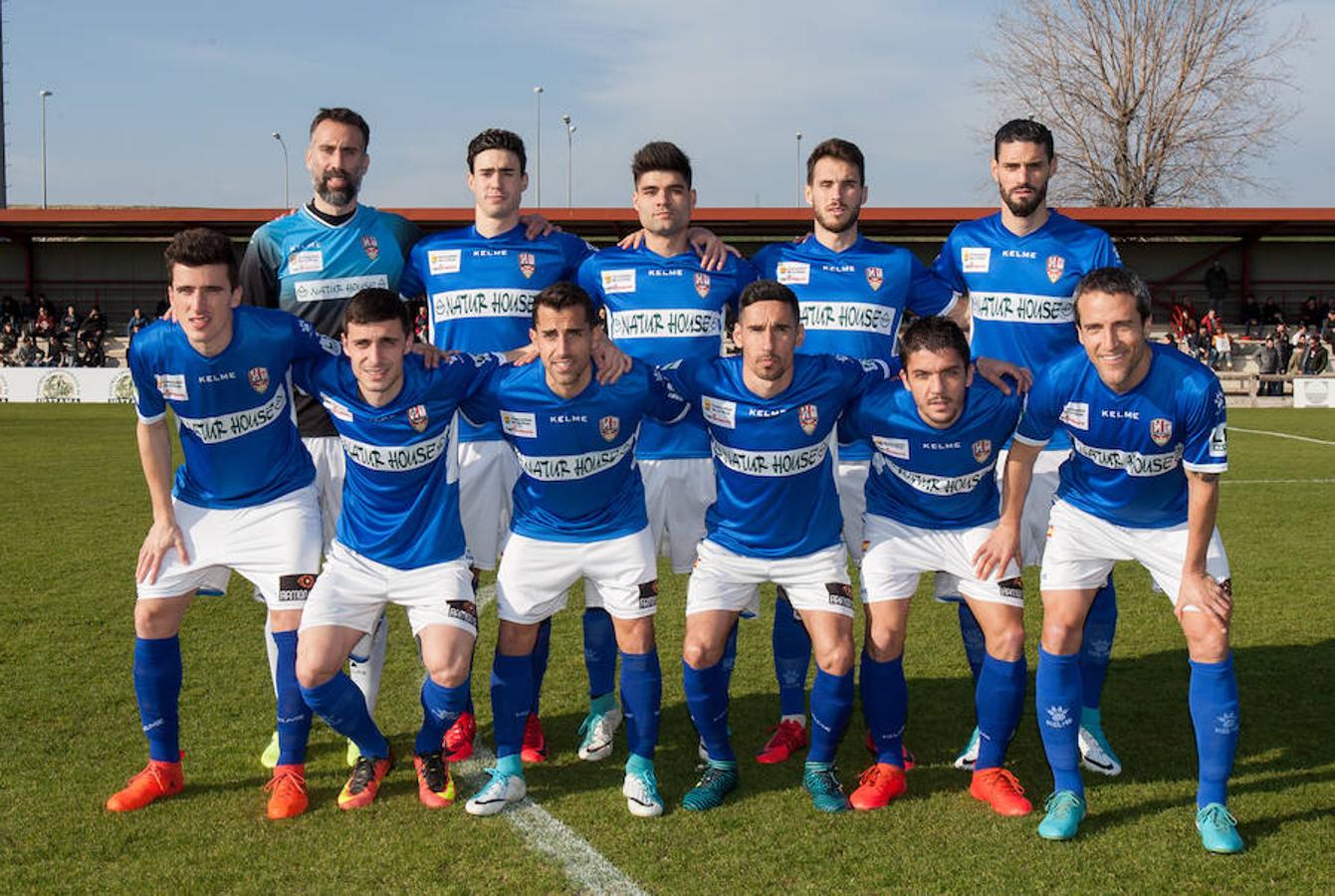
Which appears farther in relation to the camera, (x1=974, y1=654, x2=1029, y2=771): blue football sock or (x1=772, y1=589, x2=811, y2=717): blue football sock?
(x1=772, y1=589, x2=811, y2=717): blue football sock

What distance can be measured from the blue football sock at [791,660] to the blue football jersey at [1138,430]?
127 cm

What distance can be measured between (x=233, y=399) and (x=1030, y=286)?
324 centimetres

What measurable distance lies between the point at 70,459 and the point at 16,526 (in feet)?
15.7

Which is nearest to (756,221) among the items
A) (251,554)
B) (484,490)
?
(484,490)

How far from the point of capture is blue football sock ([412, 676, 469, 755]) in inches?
157

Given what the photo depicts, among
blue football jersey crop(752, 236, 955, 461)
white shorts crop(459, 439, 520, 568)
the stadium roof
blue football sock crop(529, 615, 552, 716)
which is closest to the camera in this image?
blue football sock crop(529, 615, 552, 716)

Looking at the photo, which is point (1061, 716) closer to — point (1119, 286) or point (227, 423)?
point (1119, 286)

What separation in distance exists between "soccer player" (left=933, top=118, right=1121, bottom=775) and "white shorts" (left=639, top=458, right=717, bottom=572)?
1155 millimetres

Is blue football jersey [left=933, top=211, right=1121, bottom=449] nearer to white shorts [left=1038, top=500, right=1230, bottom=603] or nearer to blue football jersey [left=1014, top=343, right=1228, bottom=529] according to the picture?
Result: blue football jersey [left=1014, top=343, right=1228, bottom=529]

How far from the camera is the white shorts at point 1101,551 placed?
3916 mm

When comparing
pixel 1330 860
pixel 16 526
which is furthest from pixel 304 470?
pixel 16 526

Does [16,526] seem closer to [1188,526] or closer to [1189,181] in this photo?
[1188,526]

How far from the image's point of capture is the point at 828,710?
4043 mm

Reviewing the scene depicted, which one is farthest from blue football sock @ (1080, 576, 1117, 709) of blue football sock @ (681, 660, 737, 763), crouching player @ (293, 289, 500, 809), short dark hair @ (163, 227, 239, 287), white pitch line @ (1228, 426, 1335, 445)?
white pitch line @ (1228, 426, 1335, 445)
